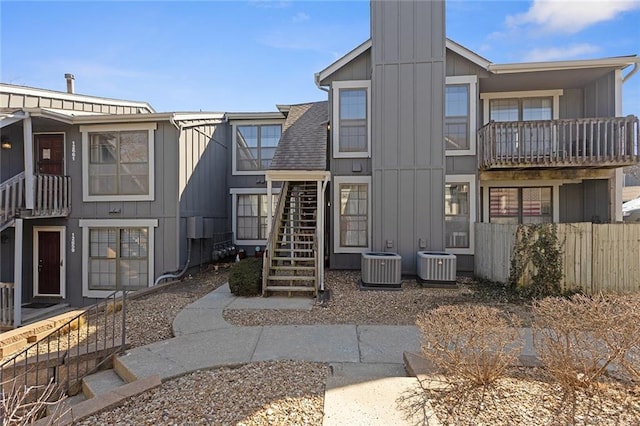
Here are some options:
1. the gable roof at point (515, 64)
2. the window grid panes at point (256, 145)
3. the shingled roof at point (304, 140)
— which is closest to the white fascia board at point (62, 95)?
the window grid panes at point (256, 145)

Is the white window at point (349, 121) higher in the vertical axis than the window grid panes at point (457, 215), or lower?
higher

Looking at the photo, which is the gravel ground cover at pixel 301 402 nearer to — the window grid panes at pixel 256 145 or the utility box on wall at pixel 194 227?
the utility box on wall at pixel 194 227

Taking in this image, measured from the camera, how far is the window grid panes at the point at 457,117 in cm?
989

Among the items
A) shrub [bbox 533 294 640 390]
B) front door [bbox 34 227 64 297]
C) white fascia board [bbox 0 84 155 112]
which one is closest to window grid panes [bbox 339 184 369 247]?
shrub [bbox 533 294 640 390]

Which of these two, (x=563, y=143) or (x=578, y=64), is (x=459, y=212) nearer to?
(x=563, y=143)

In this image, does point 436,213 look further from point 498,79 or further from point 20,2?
point 20,2

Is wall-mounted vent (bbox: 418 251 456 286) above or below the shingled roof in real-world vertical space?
below

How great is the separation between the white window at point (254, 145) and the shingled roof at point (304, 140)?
4.37ft

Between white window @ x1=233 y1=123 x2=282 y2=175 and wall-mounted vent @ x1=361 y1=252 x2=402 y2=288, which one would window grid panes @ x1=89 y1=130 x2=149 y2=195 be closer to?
white window @ x1=233 y1=123 x2=282 y2=175

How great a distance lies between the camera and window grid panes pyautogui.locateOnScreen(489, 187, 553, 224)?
10.9 m

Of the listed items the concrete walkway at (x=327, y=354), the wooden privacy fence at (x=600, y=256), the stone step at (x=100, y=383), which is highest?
the wooden privacy fence at (x=600, y=256)

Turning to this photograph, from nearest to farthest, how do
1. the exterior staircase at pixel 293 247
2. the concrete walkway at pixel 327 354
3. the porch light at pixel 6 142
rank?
the concrete walkway at pixel 327 354, the exterior staircase at pixel 293 247, the porch light at pixel 6 142

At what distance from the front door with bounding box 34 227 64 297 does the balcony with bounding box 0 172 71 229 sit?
97 centimetres

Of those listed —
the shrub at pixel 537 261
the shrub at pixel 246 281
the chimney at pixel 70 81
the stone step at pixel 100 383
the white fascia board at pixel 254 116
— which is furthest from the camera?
the white fascia board at pixel 254 116
